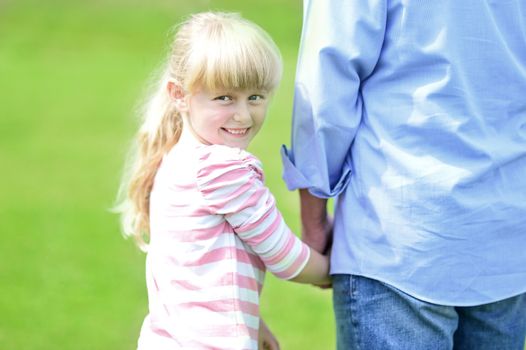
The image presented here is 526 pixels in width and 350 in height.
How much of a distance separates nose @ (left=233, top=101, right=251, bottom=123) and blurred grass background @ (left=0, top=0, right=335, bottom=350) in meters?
0.69

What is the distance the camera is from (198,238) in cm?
245

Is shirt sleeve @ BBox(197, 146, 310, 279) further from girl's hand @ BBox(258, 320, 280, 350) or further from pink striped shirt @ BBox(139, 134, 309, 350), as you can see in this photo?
girl's hand @ BBox(258, 320, 280, 350)

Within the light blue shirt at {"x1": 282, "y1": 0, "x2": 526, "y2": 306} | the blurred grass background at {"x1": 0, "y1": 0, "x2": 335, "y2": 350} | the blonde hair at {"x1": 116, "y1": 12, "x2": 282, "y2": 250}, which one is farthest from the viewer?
the blurred grass background at {"x1": 0, "y1": 0, "x2": 335, "y2": 350}

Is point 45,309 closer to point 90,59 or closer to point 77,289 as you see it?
point 77,289

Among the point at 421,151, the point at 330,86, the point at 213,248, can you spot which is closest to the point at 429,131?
the point at 421,151

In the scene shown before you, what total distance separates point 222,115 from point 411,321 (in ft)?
2.41

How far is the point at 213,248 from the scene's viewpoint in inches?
96.7

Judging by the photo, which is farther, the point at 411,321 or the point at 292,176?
the point at 292,176

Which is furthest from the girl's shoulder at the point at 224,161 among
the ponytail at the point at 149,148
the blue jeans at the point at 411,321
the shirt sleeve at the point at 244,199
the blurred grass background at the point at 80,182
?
the blurred grass background at the point at 80,182

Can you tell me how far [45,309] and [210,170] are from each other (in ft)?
9.94

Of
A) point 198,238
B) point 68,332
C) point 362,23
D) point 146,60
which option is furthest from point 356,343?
point 146,60

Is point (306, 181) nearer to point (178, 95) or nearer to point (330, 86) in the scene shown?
point (330, 86)

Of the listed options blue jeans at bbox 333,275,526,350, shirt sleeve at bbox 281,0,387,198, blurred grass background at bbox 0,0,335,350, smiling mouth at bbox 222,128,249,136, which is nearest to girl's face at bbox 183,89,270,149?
smiling mouth at bbox 222,128,249,136

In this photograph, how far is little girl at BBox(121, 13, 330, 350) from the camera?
2441 millimetres
